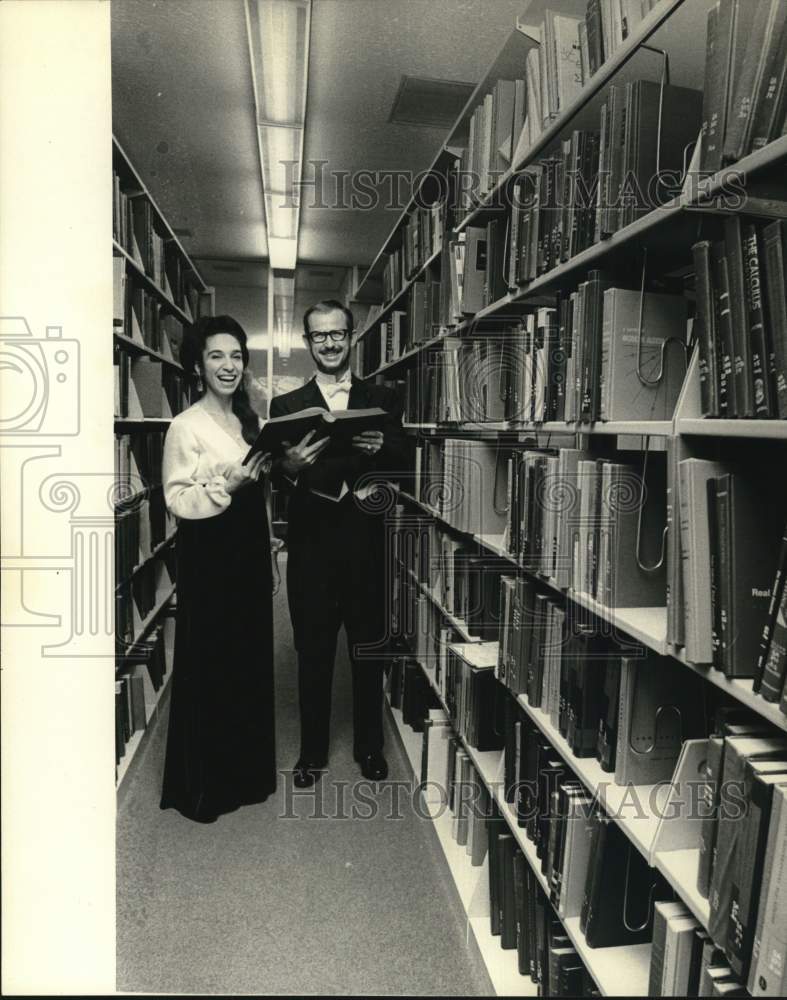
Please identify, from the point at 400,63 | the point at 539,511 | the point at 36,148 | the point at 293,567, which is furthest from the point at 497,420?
the point at 36,148

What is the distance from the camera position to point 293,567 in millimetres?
2068

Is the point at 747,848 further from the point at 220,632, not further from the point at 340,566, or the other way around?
the point at 340,566

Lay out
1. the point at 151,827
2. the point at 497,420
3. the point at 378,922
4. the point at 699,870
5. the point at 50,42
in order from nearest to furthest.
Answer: the point at 699,870 → the point at 50,42 → the point at 151,827 → the point at 378,922 → the point at 497,420

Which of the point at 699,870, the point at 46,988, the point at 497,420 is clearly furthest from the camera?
the point at 497,420

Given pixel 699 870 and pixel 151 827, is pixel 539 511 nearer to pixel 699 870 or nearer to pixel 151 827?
pixel 699 870

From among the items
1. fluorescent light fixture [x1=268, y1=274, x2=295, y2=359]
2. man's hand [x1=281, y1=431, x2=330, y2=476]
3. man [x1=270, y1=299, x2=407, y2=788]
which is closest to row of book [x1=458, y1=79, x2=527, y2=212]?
man [x1=270, y1=299, x2=407, y2=788]

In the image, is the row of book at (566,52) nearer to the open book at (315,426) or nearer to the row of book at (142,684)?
the open book at (315,426)

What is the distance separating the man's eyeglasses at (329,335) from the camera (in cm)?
163

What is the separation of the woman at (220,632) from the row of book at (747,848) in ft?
3.73

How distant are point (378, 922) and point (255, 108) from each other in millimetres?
1864

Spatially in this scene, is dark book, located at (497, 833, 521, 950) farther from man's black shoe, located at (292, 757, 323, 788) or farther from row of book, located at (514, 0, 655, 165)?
row of book, located at (514, 0, 655, 165)

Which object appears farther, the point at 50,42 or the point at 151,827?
the point at 151,827

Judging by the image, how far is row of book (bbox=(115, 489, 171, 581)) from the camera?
1.30 m

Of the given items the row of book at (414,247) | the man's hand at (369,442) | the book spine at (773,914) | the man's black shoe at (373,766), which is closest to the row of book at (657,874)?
the book spine at (773,914)
